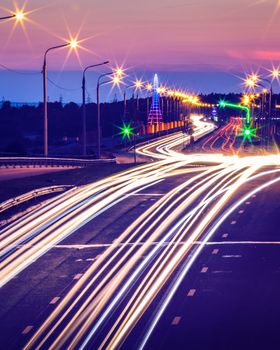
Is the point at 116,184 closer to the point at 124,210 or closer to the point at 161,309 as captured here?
the point at 124,210

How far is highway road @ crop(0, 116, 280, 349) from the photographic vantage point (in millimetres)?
14875

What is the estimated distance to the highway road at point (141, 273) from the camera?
48.8 ft

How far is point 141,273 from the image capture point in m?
20.4

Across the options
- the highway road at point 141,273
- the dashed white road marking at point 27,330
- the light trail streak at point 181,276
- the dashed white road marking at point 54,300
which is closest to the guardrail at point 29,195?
the highway road at point 141,273

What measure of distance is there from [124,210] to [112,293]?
651 inches

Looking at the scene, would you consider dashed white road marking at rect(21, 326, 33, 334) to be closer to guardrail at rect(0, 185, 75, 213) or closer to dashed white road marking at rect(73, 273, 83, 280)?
dashed white road marking at rect(73, 273, 83, 280)

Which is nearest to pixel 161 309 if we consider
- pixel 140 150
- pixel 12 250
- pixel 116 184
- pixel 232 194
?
pixel 12 250

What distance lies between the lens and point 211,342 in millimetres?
14242

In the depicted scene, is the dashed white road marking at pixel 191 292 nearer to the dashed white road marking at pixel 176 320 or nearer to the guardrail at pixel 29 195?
the dashed white road marking at pixel 176 320

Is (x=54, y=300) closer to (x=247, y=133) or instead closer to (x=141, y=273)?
(x=141, y=273)

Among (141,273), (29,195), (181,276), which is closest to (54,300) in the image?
(141,273)

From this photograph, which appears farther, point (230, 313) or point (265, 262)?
point (265, 262)

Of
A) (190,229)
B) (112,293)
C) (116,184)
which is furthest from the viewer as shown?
(116,184)

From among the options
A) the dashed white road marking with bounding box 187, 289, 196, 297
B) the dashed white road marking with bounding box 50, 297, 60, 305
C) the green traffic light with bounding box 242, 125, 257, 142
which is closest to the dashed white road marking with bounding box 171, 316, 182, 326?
the dashed white road marking with bounding box 187, 289, 196, 297
